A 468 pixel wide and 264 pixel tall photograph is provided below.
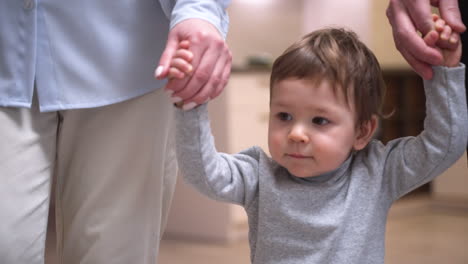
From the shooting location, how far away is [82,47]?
1.08 meters

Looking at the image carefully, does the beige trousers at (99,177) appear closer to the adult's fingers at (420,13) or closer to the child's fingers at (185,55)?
the child's fingers at (185,55)

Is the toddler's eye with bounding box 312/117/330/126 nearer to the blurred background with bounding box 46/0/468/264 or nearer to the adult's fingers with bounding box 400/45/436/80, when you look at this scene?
the adult's fingers with bounding box 400/45/436/80

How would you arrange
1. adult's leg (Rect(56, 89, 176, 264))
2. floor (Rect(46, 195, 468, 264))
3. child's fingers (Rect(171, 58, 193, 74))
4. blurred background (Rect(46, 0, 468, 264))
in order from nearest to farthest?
1. child's fingers (Rect(171, 58, 193, 74))
2. adult's leg (Rect(56, 89, 176, 264))
3. floor (Rect(46, 195, 468, 264))
4. blurred background (Rect(46, 0, 468, 264))

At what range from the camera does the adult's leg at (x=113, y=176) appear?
1.13 metres

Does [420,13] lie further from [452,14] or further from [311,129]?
[311,129]

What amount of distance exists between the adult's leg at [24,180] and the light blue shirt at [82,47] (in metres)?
0.04

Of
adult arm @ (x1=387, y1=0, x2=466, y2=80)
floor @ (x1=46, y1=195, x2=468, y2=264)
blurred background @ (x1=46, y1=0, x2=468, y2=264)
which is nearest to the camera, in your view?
adult arm @ (x1=387, y1=0, x2=466, y2=80)

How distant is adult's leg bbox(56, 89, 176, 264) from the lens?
44.6 inches

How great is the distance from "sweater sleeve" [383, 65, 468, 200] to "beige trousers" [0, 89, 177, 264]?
1.55 ft

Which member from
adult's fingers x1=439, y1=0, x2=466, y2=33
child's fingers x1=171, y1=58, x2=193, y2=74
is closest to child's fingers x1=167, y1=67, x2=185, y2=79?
child's fingers x1=171, y1=58, x2=193, y2=74

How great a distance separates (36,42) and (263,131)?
81.7 inches

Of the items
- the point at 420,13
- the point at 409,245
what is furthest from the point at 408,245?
the point at 420,13

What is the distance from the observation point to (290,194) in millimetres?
1092

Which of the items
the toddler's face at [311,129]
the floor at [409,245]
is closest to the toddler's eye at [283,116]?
the toddler's face at [311,129]
